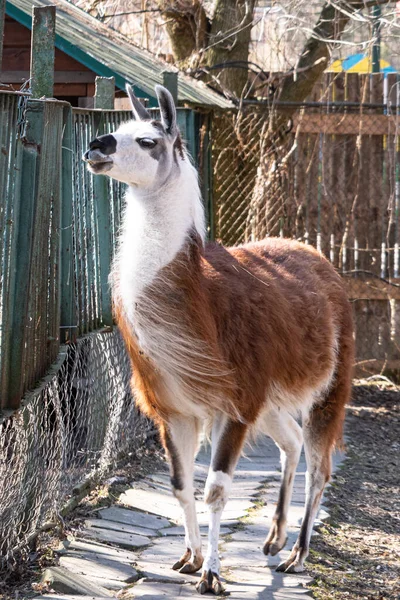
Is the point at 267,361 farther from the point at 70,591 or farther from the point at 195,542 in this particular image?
the point at 70,591

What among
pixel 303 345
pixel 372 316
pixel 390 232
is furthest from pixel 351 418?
pixel 303 345

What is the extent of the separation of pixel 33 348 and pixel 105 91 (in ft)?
7.65

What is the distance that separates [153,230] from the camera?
3959mm

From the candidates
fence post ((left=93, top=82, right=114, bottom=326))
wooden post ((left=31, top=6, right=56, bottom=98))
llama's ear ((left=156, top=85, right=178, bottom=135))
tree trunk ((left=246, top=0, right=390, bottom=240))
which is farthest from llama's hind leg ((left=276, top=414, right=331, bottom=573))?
tree trunk ((left=246, top=0, right=390, bottom=240))

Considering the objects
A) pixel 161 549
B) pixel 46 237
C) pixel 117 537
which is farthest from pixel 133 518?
pixel 46 237

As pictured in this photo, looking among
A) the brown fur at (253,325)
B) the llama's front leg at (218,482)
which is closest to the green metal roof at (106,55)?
the brown fur at (253,325)

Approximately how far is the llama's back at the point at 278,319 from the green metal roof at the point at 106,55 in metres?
2.34

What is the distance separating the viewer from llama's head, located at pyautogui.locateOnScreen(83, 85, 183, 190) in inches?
150

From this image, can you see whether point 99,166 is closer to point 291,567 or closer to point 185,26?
point 291,567

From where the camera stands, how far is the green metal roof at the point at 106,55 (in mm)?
7031

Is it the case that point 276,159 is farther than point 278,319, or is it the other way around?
point 276,159

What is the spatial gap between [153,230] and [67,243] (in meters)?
0.86

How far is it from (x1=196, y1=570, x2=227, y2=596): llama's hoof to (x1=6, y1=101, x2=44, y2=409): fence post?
1109mm

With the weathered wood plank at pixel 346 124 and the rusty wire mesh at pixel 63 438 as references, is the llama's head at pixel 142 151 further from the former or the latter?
the weathered wood plank at pixel 346 124
